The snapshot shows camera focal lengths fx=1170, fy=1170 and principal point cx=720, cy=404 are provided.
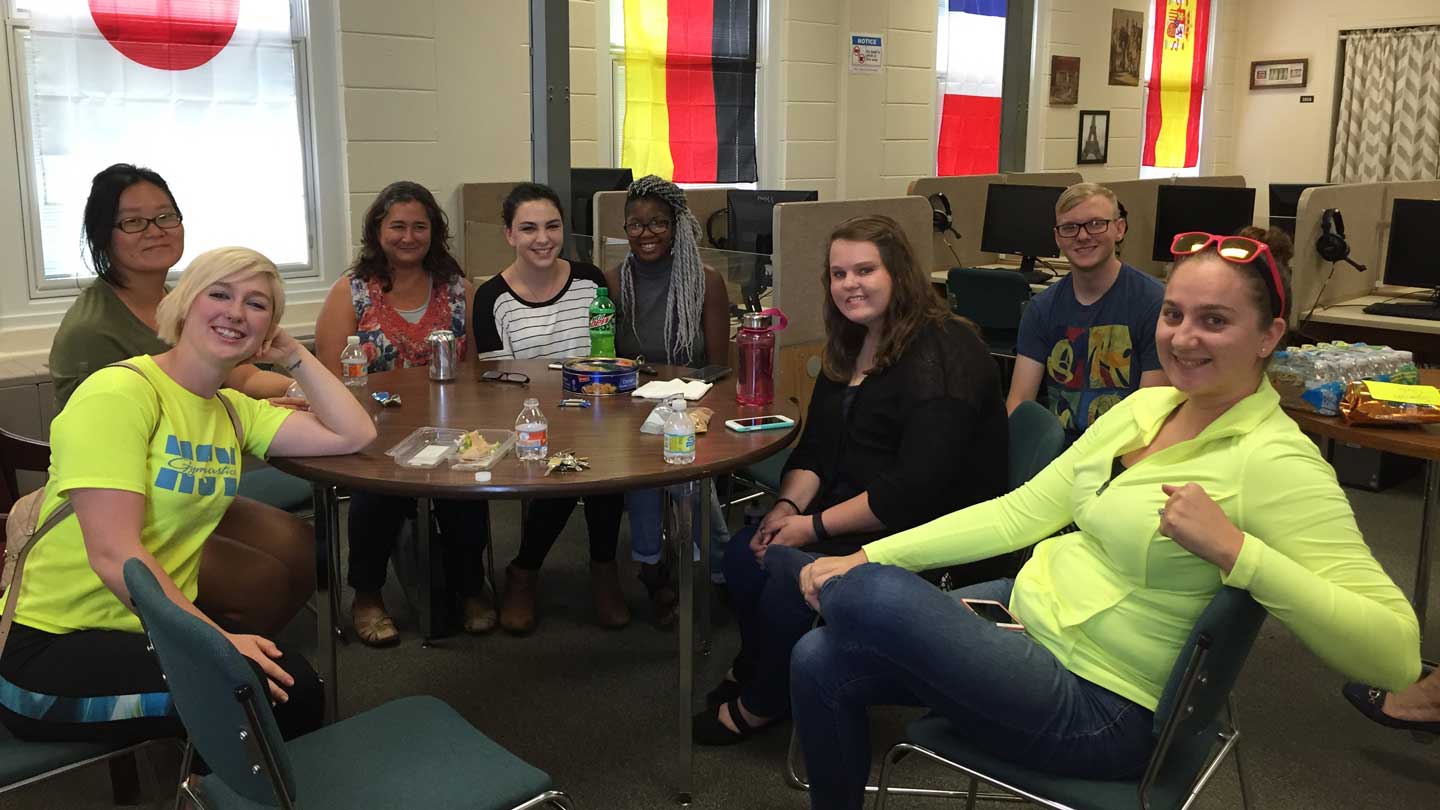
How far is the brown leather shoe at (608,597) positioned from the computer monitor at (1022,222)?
3.04 meters

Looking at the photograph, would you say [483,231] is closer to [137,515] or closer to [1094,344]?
[1094,344]

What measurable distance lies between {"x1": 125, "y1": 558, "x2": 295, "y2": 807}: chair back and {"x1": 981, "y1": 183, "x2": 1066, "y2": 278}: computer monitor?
4.67m

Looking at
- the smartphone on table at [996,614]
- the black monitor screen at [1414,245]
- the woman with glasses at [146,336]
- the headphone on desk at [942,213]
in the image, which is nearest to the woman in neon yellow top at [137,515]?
the woman with glasses at [146,336]

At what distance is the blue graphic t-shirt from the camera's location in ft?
9.73

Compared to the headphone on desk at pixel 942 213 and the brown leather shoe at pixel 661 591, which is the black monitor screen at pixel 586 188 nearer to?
the headphone on desk at pixel 942 213

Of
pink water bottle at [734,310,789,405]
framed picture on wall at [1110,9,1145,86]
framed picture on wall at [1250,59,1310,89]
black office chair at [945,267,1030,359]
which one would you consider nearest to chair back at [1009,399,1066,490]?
pink water bottle at [734,310,789,405]

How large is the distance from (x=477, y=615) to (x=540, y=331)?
2.59 ft

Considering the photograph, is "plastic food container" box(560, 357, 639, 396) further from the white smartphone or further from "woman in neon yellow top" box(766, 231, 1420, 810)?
"woman in neon yellow top" box(766, 231, 1420, 810)

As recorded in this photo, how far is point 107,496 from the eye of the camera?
1740 millimetres

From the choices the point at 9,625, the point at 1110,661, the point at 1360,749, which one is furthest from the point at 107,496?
the point at 1360,749

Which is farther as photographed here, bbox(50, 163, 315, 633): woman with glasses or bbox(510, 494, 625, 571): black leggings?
bbox(510, 494, 625, 571): black leggings

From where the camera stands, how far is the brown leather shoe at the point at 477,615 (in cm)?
314

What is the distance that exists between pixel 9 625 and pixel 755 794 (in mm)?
1366

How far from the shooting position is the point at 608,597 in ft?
10.5
